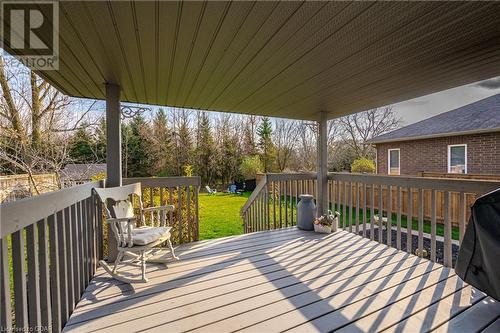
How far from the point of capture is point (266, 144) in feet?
53.6

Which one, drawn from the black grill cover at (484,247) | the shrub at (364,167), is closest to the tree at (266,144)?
the shrub at (364,167)

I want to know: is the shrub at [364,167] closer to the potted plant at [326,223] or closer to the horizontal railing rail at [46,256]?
the potted plant at [326,223]

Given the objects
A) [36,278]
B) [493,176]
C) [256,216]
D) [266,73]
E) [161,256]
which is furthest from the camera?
[493,176]

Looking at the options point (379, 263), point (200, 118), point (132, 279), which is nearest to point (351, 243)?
point (379, 263)

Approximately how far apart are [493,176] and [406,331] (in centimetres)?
733

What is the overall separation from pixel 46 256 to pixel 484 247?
2804mm

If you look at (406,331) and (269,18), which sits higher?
(269,18)

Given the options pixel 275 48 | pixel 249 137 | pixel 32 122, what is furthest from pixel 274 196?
pixel 249 137

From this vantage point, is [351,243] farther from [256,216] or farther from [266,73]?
[266,73]

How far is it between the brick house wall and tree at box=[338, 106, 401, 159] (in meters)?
4.91

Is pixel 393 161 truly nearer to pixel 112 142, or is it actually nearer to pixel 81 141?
pixel 112 142

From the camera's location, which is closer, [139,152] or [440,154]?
[440,154]

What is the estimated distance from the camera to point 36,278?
1.39 meters

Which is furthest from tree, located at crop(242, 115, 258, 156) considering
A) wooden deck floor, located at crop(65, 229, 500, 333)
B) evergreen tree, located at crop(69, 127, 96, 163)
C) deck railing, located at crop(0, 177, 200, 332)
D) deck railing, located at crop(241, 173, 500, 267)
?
deck railing, located at crop(0, 177, 200, 332)
